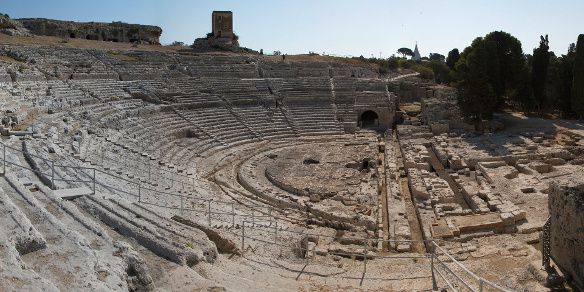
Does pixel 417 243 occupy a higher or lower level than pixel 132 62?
lower

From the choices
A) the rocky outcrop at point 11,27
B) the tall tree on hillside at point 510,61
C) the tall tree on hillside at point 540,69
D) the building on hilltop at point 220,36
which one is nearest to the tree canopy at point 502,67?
the tall tree on hillside at point 510,61

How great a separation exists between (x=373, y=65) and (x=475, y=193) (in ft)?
90.4

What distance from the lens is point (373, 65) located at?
43.2m

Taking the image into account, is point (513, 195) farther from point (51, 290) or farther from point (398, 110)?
point (398, 110)

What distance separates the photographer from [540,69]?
32.5 m

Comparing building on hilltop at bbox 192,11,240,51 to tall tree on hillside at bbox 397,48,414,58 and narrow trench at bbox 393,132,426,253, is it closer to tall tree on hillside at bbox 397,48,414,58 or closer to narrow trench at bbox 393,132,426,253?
narrow trench at bbox 393,132,426,253

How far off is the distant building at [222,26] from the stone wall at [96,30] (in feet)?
22.3

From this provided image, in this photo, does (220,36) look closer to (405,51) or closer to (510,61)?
(510,61)

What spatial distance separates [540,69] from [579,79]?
391 centimetres

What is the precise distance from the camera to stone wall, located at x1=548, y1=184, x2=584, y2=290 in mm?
9216

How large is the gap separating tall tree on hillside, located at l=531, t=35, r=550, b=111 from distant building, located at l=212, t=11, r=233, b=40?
2489 centimetres

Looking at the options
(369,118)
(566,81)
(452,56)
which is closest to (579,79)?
(566,81)

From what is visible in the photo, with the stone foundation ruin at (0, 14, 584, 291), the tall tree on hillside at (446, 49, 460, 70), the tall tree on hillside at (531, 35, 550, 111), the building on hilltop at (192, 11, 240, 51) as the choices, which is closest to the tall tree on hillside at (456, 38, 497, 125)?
the stone foundation ruin at (0, 14, 584, 291)

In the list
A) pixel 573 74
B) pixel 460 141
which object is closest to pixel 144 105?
pixel 460 141
